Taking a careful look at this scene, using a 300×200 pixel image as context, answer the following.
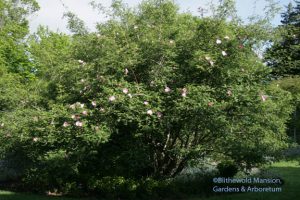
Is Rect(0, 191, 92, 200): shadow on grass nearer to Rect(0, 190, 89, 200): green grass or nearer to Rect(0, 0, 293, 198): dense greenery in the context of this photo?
Rect(0, 190, 89, 200): green grass

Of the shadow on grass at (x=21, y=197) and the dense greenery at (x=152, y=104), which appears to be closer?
the dense greenery at (x=152, y=104)

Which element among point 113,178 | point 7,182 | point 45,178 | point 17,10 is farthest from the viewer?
point 17,10

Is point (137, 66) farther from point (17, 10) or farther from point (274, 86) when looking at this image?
point (17, 10)

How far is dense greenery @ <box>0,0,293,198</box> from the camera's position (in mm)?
6117

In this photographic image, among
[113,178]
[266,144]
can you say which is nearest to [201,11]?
[266,144]

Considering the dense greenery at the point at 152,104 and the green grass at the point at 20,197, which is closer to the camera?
the dense greenery at the point at 152,104

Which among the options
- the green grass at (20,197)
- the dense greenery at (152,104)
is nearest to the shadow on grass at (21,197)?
the green grass at (20,197)

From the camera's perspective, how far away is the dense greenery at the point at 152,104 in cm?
612

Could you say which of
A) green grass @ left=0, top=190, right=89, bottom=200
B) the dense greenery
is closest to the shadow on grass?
green grass @ left=0, top=190, right=89, bottom=200

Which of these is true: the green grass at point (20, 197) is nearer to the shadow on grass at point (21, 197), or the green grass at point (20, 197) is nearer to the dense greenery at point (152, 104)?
the shadow on grass at point (21, 197)

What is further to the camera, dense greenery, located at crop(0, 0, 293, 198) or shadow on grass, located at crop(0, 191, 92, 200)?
shadow on grass, located at crop(0, 191, 92, 200)

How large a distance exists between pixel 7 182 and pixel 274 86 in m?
7.04

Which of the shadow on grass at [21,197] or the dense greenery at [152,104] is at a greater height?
the dense greenery at [152,104]

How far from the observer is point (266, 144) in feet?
22.3
